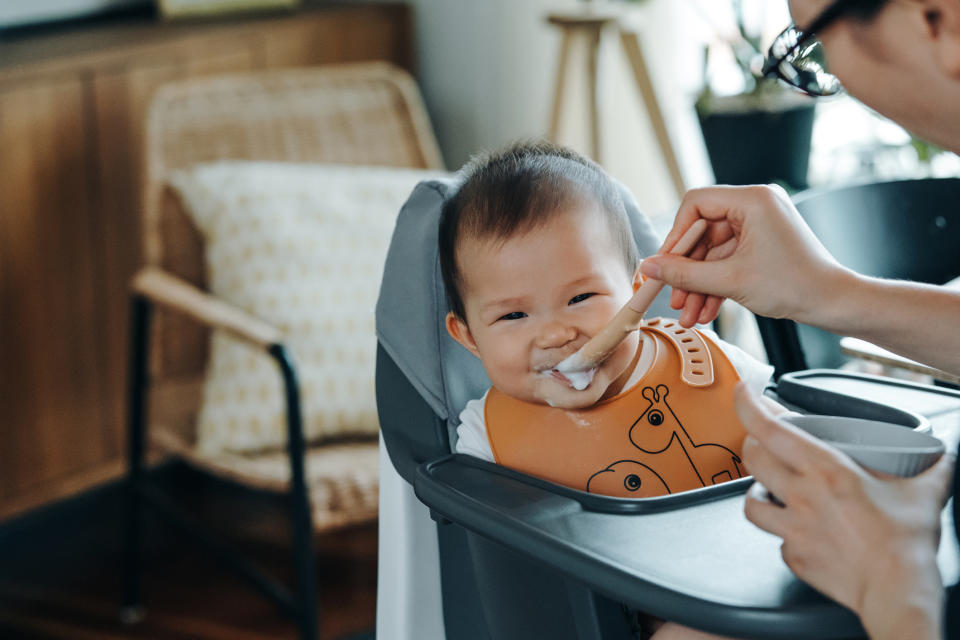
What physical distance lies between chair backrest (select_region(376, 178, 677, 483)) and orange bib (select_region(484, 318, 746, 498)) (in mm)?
46

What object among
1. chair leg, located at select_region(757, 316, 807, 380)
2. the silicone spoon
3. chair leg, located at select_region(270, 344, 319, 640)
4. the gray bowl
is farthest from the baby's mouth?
chair leg, located at select_region(270, 344, 319, 640)

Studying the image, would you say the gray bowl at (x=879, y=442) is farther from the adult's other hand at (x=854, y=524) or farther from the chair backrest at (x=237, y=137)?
the chair backrest at (x=237, y=137)

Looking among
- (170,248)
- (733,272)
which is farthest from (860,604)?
(170,248)

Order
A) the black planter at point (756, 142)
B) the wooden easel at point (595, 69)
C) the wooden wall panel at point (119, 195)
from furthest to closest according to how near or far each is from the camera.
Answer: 1. the black planter at point (756, 142)
2. the wooden easel at point (595, 69)
3. the wooden wall panel at point (119, 195)

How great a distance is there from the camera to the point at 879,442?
0.79 m

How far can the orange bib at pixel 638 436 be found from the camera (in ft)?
3.28

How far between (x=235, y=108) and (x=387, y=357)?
1.44 metres

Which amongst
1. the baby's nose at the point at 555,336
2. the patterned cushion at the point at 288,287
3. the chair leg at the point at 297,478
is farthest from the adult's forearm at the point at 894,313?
the patterned cushion at the point at 288,287

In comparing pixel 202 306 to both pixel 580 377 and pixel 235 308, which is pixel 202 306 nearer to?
pixel 235 308

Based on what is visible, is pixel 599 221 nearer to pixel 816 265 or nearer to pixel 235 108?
pixel 816 265

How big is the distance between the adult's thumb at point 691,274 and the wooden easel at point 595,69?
1594 mm

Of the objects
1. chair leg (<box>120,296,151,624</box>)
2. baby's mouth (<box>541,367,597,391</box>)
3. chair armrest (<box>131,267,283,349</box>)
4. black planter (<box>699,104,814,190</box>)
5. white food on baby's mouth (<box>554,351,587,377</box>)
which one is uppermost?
white food on baby's mouth (<box>554,351,587,377</box>)

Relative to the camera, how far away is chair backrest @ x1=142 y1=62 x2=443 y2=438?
2086 millimetres

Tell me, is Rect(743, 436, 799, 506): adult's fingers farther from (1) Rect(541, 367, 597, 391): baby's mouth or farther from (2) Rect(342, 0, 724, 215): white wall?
(2) Rect(342, 0, 724, 215): white wall
